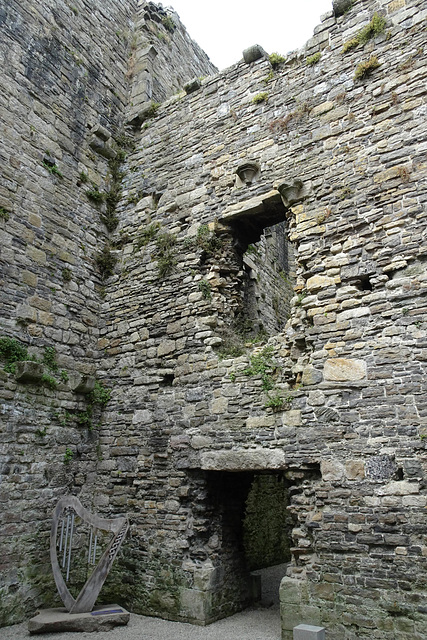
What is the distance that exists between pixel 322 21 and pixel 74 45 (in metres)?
4.32

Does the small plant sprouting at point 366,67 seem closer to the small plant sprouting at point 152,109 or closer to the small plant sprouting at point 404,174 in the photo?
the small plant sprouting at point 404,174

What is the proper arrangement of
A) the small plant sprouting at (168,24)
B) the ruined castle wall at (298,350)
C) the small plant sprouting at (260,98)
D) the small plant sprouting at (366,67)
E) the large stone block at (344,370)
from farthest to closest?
the small plant sprouting at (168,24)
the small plant sprouting at (260,98)
the small plant sprouting at (366,67)
the large stone block at (344,370)
the ruined castle wall at (298,350)

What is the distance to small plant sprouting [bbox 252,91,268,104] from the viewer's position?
7.05 meters

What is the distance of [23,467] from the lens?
572 cm

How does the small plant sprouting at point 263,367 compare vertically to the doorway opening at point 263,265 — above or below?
below

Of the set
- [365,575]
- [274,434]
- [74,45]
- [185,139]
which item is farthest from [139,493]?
[74,45]

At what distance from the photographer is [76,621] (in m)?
4.84

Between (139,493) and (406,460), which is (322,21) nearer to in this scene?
(406,460)

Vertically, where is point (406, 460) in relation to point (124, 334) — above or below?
below

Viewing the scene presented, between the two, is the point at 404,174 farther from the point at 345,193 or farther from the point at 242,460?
the point at 242,460

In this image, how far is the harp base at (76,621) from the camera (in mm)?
4805

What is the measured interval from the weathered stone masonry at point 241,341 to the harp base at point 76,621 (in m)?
0.54

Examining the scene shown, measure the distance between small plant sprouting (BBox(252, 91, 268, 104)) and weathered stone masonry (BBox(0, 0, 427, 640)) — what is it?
6cm

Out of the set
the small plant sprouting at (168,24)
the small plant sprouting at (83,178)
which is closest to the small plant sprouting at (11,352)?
the small plant sprouting at (83,178)
